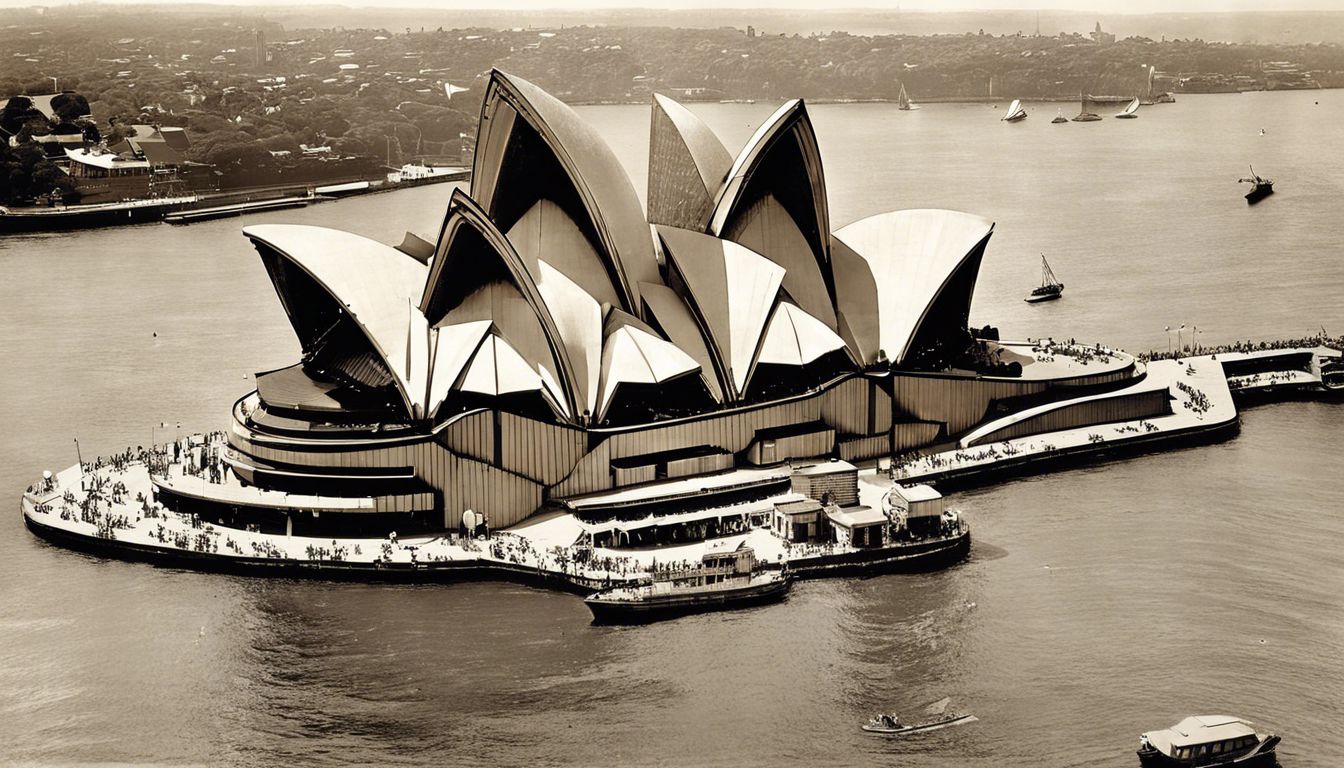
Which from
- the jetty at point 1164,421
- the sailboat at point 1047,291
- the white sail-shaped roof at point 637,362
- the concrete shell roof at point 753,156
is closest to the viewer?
the white sail-shaped roof at point 637,362

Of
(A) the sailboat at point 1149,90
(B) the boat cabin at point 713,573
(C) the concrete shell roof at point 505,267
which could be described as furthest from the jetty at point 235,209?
(A) the sailboat at point 1149,90

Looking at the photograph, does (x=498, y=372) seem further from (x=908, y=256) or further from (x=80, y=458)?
(x=908, y=256)

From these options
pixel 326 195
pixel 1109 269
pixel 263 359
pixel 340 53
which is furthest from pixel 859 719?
pixel 340 53

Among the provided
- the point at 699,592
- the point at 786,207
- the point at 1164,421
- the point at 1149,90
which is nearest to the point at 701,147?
the point at 786,207

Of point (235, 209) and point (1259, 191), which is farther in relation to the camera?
point (235, 209)

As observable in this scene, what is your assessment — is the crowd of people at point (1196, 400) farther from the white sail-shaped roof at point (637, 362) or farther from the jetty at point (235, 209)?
the jetty at point (235, 209)

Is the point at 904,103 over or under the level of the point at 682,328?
over
